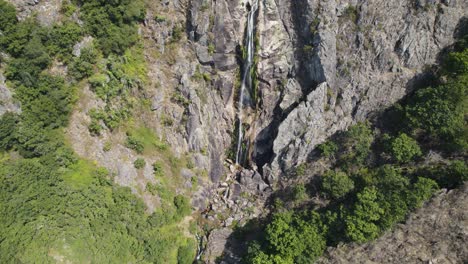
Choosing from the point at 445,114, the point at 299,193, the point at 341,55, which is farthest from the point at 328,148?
the point at 445,114

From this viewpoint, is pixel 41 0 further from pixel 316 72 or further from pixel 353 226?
pixel 353 226

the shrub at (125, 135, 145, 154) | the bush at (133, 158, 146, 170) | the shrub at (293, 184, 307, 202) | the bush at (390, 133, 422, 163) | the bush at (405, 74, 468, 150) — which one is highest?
the bush at (405, 74, 468, 150)

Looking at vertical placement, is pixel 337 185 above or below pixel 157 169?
above

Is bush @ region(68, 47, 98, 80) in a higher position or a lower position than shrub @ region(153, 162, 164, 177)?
higher

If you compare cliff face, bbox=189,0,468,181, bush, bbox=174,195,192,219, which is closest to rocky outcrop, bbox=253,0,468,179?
cliff face, bbox=189,0,468,181

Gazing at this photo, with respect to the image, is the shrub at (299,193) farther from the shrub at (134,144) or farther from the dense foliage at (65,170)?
the shrub at (134,144)

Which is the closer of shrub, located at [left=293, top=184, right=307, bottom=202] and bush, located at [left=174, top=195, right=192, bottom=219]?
shrub, located at [left=293, top=184, right=307, bottom=202]

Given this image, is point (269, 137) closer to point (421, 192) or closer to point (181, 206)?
point (181, 206)

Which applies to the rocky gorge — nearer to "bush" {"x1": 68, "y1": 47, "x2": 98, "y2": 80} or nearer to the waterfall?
the waterfall

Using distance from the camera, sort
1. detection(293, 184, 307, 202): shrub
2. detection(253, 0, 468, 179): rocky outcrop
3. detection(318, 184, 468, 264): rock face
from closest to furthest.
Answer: detection(318, 184, 468, 264): rock face → detection(293, 184, 307, 202): shrub → detection(253, 0, 468, 179): rocky outcrop
